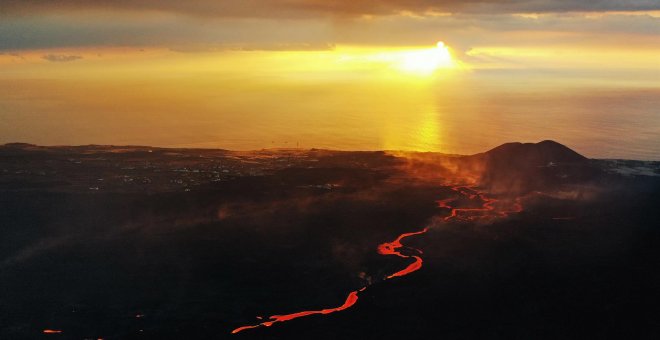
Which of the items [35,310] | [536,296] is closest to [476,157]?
[536,296]

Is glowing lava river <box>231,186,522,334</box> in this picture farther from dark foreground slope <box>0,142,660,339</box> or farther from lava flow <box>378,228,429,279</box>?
dark foreground slope <box>0,142,660,339</box>

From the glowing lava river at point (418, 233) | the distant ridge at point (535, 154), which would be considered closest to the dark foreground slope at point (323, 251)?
the distant ridge at point (535, 154)

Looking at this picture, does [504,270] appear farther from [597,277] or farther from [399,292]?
[399,292]

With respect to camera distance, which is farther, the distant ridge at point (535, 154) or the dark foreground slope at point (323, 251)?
the distant ridge at point (535, 154)

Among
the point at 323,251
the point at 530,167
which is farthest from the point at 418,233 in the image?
the point at 530,167

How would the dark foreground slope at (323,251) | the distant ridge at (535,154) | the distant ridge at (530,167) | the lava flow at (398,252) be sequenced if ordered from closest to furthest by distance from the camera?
the dark foreground slope at (323,251) → the lava flow at (398,252) → the distant ridge at (530,167) → the distant ridge at (535,154)

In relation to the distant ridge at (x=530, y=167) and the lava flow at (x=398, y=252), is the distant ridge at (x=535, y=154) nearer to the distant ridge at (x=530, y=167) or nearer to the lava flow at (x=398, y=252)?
the distant ridge at (x=530, y=167)

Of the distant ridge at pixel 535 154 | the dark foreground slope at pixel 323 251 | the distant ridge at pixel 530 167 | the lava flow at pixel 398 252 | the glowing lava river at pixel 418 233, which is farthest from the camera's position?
the distant ridge at pixel 535 154
